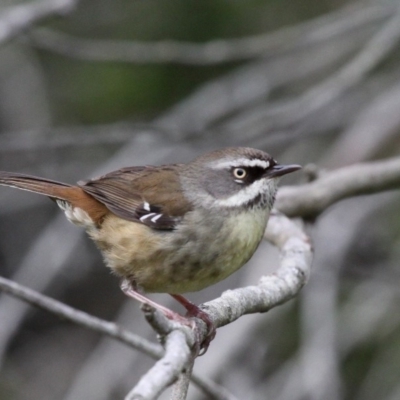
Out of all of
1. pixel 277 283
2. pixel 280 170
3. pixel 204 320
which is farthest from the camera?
pixel 280 170

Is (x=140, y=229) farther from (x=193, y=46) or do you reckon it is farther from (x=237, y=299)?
(x=193, y=46)

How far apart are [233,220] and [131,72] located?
4385 mm

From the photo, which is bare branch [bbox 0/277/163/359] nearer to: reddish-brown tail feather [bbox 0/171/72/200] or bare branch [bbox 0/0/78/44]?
reddish-brown tail feather [bbox 0/171/72/200]

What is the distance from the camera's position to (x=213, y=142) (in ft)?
24.5

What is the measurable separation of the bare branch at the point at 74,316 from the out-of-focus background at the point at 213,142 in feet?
4.48

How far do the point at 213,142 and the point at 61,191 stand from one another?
2.52m

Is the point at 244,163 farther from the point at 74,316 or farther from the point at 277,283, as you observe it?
the point at 74,316

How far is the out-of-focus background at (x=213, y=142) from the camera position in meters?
6.62

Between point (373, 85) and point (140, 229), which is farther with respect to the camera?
point (373, 85)

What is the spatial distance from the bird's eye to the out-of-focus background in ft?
5.11

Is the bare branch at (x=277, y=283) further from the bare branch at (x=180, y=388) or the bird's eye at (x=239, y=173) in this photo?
the bare branch at (x=180, y=388)

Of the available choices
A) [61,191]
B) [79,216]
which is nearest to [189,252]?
[79,216]

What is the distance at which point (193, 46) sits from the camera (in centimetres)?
784

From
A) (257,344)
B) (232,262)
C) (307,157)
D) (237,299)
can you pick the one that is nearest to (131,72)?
(307,157)
